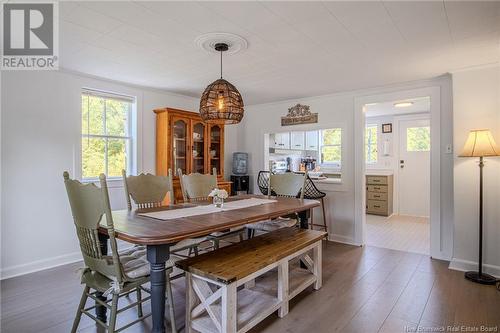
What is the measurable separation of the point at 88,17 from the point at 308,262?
268cm

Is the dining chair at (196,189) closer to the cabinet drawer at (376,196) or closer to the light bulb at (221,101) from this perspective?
the light bulb at (221,101)

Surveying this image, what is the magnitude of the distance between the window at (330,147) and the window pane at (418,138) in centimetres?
143

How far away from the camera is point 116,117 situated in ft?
12.7

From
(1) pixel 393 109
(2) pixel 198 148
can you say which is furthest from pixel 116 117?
(1) pixel 393 109

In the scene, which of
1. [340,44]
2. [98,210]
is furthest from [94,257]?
[340,44]

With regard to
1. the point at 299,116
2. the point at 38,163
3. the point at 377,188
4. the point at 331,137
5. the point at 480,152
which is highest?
the point at 299,116

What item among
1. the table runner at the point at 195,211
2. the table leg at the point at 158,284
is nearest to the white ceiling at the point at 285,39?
the table runner at the point at 195,211

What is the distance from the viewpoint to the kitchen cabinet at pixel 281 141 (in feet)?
19.1

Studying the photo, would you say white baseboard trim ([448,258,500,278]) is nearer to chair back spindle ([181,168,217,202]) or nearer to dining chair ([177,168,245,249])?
dining chair ([177,168,245,249])

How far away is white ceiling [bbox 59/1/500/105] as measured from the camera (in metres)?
1.96

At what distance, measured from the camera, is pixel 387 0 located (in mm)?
1840

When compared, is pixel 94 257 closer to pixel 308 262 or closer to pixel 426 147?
pixel 308 262

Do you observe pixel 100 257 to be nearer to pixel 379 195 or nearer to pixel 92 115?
pixel 92 115

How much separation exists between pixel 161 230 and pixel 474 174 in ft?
10.7
